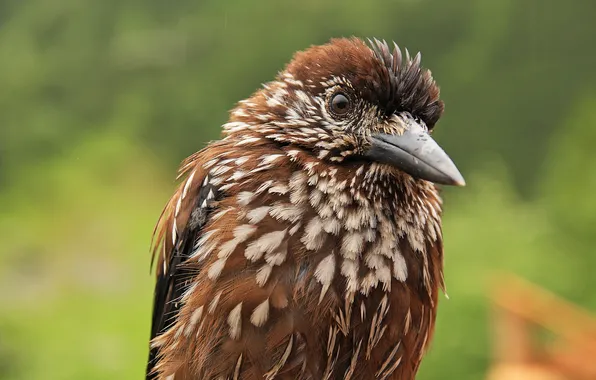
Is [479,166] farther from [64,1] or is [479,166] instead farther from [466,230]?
[64,1]

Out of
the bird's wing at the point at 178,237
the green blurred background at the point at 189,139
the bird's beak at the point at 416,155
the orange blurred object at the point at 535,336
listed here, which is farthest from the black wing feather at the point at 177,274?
the orange blurred object at the point at 535,336

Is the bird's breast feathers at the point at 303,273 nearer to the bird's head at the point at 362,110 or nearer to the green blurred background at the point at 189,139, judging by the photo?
the bird's head at the point at 362,110

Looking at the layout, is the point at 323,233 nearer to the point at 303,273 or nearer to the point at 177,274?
the point at 303,273

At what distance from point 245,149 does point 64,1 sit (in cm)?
168

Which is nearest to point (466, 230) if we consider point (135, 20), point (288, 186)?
point (135, 20)

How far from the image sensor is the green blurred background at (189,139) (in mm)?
2680

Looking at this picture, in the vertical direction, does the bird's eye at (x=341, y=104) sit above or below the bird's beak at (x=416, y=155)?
above

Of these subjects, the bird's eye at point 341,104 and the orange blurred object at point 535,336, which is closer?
the bird's eye at point 341,104

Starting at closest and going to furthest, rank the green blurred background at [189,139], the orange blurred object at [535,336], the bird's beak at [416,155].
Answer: the bird's beak at [416,155] < the orange blurred object at [535,336] < the green blurred background at [189,139]

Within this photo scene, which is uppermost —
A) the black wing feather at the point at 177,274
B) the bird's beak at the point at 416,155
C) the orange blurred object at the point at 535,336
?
the bird's beak at the point at 416,155

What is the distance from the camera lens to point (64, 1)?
270cm

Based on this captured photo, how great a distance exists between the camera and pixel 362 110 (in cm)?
129

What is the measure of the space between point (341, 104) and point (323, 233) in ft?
0.76

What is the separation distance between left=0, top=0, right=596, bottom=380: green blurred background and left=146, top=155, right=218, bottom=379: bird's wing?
46.3 inches
